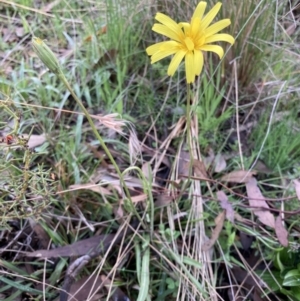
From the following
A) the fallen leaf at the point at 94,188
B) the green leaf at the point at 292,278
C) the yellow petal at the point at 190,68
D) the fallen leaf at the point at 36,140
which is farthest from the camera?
the fallen leaf at the point at 36,140

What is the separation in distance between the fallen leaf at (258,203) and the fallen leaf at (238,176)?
11 mm

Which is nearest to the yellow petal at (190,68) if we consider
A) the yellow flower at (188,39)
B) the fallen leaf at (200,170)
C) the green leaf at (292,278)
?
the yellow flower at (188,39)

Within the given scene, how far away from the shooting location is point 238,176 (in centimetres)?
110

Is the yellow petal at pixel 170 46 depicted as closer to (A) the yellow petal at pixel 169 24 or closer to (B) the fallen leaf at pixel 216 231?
(A) the yellow petal at pixel 169 24

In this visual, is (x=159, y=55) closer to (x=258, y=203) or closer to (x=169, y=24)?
(x=169, y=24)

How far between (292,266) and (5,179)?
612 millimetres

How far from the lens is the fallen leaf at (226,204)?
994mm

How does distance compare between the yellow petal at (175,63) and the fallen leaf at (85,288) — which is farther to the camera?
the fallen leaf at (85,288)

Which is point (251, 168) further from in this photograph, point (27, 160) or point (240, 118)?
point (27, 160)

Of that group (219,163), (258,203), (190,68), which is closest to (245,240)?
(258,203)

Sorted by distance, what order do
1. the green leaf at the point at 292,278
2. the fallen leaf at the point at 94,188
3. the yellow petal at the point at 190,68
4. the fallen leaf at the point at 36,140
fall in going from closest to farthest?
1. the yellow petal at the point at 190,68
2. the green leaf at the point at 292,278
3. the fallen leaf at the point at 94,188
4. the fallen leaf at the point at 36,140

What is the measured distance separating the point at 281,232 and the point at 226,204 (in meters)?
0.13

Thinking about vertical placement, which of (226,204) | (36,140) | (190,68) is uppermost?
(190,68)

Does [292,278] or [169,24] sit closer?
[169,24]
